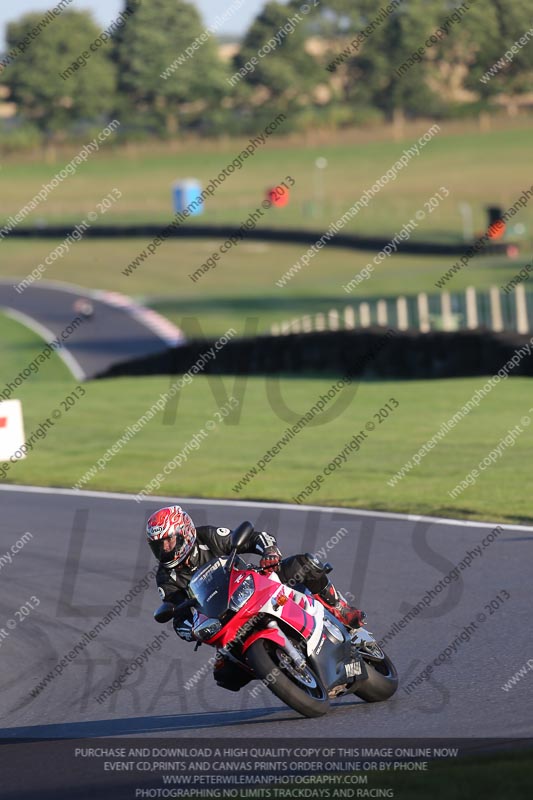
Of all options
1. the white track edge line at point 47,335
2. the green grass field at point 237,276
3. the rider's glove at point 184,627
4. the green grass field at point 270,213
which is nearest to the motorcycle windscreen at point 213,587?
the rider's glove at point 184,627

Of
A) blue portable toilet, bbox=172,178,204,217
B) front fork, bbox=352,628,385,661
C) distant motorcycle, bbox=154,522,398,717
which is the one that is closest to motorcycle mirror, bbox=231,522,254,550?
distant motorcycle, bbox=154,522,398,717

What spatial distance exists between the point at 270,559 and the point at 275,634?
436 mm

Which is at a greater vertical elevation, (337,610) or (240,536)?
(240,536)

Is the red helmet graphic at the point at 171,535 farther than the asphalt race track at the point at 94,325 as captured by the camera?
No

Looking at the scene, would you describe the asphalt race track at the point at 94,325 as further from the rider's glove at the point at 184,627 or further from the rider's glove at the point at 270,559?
the rider's glove at the point at 270,559

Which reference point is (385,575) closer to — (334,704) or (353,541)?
(353,541)

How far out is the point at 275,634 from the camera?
7.07m

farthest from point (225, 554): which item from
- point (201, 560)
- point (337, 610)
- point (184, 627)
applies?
point (337, 610)

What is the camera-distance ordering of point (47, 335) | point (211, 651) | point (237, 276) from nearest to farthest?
point (211, 651)
point (47, 335)
point (237, 276)

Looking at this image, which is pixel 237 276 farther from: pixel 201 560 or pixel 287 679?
pixel 287 679

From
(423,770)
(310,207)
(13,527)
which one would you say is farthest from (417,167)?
(423,770)

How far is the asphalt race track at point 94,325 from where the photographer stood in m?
38.2

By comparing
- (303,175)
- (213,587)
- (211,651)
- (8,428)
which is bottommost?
(303,175)

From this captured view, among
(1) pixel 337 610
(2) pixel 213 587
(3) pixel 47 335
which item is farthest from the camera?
(3) pixel 47 335
